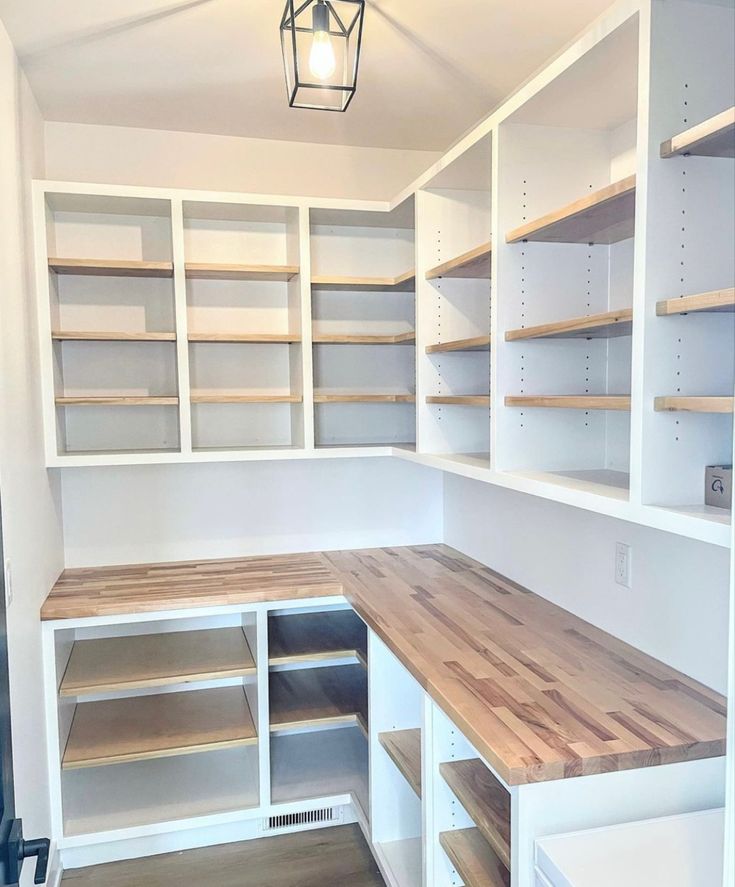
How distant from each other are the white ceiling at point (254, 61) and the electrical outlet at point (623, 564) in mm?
1467

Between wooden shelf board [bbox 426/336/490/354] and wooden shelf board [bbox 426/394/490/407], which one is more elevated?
wooden shelf board [bbox 426/336/490/354]

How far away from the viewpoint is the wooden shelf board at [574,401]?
4.73ft

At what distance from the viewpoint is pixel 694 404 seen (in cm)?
125

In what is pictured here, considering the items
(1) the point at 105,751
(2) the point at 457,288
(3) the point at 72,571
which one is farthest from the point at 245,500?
(2) the point at 457,288

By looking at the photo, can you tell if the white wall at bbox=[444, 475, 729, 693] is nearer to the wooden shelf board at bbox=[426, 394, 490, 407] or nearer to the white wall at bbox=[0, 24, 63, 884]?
the wooden shelf board at bbox=[426, 394, 490, 407]

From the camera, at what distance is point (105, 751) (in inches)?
97.4

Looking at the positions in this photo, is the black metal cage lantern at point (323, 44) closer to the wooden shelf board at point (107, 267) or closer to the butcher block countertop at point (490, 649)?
the wooden shelf board at point (107, 267)

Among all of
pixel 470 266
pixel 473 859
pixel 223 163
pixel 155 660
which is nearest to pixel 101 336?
pixel 223 163

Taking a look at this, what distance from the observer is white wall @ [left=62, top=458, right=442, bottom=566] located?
291cm

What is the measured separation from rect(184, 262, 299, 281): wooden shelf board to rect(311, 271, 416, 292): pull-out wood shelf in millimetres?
108

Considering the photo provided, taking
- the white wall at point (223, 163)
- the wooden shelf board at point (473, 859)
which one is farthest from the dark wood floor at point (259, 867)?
the white wall at point (223, 163)

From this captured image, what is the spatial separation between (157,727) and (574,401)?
1.99m

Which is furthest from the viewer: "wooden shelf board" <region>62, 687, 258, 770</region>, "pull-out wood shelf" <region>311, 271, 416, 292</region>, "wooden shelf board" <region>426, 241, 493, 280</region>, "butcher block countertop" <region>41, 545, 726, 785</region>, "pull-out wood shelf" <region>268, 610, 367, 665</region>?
"pull-out wood shelf" <region>311, 271, 416, 292</region>

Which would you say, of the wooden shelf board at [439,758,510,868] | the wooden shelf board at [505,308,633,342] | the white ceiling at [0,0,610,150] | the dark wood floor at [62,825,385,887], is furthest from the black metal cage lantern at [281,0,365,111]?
the dark wood floor at [62,825,385,887]
